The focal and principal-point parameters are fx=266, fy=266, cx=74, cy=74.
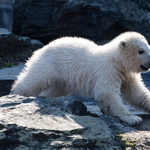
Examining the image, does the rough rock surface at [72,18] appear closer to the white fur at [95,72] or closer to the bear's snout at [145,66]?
the white fur at [95,72]

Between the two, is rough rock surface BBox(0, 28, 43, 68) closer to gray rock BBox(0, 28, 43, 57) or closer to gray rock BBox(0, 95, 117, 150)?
gray rock BBox(0, 28, 43, 57)

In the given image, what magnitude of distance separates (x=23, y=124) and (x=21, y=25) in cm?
729

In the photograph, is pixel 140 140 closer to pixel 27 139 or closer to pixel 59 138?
pixel 59 138

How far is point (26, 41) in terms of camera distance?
877cm

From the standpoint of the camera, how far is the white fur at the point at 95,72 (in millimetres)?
4102

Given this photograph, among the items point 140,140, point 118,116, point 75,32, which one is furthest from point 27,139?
point 75,32

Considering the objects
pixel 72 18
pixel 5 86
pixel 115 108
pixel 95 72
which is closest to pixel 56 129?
pixel 115 108

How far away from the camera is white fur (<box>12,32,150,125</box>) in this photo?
4102 millimetres

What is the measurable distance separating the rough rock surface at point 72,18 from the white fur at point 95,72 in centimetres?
438

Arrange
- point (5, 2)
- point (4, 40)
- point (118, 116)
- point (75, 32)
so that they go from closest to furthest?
point (118, 116)
point (4, 40)
point (75, 32)
point (5, 2)

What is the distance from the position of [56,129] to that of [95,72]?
1.89 metres

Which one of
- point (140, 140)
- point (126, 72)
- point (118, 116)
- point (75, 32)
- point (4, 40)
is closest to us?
point (140, 140)

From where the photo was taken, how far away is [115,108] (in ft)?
12.7

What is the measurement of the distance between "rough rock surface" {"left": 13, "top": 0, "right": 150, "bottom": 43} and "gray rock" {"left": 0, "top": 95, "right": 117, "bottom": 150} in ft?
20.6
